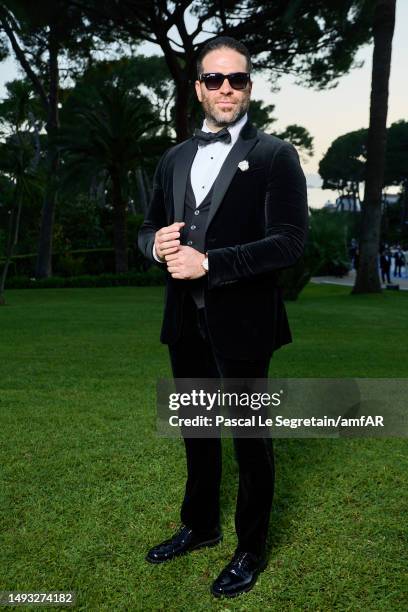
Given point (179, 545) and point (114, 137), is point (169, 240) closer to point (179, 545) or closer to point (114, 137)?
point (179, 545)

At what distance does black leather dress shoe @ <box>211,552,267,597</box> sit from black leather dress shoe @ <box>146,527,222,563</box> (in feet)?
1.10

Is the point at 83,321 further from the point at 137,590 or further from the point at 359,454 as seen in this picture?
the point at 137,590

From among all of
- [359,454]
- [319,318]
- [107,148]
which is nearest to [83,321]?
[319,318]

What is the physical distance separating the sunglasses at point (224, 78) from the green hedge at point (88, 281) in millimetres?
23799

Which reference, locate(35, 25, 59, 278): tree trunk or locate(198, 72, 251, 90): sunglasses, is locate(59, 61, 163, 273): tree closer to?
locate(35, 25, 59, 278): tree trunk

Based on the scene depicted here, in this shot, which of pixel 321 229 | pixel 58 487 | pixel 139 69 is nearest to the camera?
pixel 58 487

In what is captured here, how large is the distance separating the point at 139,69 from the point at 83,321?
32127mm

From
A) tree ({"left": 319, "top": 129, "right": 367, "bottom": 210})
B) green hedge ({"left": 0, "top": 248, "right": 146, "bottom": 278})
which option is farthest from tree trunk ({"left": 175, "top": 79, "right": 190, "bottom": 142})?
tree ({"left": 319, "top": 129, "right": 367, "bottom": 210})

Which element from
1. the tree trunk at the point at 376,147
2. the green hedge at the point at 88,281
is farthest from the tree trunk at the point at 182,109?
the green hedge at the point at 88,281

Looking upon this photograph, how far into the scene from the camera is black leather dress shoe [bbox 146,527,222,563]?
318 cm

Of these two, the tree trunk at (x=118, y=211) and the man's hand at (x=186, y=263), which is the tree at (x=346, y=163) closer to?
the tree trunk at (x=118, y=211)

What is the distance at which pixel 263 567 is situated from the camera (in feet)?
10.1

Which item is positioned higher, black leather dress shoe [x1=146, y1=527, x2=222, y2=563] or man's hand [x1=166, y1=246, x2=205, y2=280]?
man's hand [x1=166, y1=246, x2=205, y2=280]

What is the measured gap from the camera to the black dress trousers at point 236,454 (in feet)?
9.12
